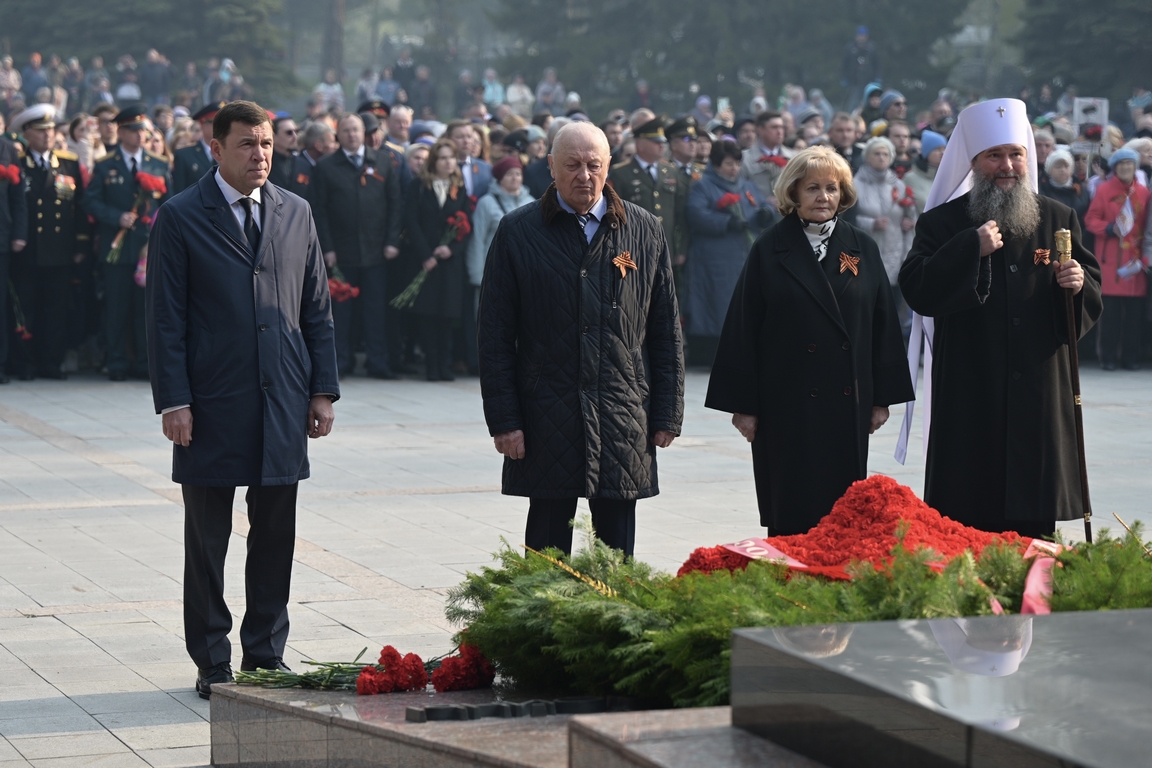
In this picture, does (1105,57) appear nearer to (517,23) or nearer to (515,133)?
(517,23)

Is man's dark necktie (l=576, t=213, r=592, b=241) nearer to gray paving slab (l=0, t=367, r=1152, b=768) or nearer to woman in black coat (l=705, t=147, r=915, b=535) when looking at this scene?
woman in black coat (l=705, t=147, r=915, b=535)

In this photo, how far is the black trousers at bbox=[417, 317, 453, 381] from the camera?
50.6 feet

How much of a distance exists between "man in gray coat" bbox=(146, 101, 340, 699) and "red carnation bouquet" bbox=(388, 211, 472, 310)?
9.40m

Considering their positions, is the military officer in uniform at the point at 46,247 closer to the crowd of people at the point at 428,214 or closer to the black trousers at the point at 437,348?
the crowd of people at the point at 428,214

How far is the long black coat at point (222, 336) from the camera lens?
556cm

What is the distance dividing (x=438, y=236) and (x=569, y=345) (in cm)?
951

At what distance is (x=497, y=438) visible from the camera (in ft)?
19.3

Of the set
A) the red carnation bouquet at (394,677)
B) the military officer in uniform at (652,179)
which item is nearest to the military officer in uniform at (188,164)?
the military officer in uniform at (652,179)

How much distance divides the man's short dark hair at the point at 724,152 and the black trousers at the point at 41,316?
599 centimetres

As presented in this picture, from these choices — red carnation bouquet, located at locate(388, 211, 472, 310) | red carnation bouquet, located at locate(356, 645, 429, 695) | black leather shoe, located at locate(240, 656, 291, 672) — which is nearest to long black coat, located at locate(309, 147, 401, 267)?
A: red carnation bouquet, located at locate(388, 211, 472, 310)

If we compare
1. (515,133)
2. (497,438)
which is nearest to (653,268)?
(497,438)

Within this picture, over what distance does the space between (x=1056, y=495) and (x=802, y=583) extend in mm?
2522

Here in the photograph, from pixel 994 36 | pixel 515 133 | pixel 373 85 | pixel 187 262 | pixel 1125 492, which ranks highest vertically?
pixel 994 36

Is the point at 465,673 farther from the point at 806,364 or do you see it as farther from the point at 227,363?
the point at 806,364
